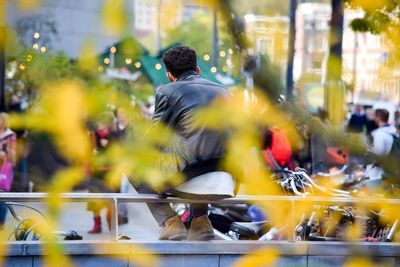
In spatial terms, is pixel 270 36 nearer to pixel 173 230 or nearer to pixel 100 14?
pixel 100 14

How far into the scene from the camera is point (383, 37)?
7.73 feet

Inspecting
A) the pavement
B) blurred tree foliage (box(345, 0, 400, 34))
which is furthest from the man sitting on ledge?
blurred tree foliage (box(345, 0, 400, 34))

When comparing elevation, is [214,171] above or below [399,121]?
above

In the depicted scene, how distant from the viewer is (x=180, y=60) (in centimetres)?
606

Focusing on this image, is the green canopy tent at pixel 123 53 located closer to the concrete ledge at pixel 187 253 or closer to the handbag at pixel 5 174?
the concrete ledge at pixel 187 253

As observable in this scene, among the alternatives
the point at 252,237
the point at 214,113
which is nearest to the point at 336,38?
the point at 214,113

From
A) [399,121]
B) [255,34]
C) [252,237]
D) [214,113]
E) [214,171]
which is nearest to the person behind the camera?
[255,34]

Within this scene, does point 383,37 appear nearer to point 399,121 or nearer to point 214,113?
point 214,113

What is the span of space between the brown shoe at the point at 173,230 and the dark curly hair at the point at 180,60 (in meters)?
1.12

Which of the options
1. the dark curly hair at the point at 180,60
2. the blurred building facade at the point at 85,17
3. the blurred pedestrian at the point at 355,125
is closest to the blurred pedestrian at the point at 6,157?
the dark curly hair at the point at 180,60

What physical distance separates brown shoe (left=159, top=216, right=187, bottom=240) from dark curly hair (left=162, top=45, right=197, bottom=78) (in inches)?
44.1

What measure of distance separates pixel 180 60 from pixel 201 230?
4.36 feet

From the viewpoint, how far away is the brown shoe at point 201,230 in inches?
268

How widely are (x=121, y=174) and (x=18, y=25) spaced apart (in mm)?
476
